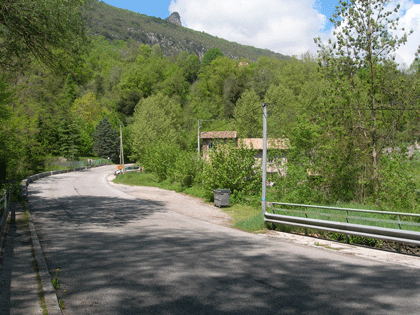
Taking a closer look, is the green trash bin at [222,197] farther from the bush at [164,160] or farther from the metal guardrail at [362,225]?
the bush at [164,160]

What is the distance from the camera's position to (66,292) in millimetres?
5863

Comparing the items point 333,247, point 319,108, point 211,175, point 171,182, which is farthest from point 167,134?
point 333,247

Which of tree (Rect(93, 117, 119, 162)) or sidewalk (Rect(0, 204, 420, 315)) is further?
tree (Rect(93, 117, 119, 162))

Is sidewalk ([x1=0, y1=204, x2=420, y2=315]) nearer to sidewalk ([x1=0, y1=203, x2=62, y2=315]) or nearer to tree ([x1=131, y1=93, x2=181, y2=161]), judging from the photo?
sidewalk ([x1=0, y1=203, x2=62, y2=315])

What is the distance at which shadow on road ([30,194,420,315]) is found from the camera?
5.25 metres

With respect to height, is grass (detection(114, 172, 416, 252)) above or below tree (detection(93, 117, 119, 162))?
below

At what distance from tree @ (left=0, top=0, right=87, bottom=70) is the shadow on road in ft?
27.4

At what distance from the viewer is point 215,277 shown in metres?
6.59

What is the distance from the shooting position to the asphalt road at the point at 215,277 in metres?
5.25

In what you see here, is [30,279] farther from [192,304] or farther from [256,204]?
[256,204]

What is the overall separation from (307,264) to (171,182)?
93.9 ft

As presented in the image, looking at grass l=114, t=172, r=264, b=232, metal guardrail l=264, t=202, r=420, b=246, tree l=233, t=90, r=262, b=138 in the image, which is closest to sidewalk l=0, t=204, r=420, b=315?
metal guardrail l=264, t=202, r=420, b=246

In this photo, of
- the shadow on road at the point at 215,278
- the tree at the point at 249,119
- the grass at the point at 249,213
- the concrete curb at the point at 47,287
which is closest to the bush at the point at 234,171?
the grass at the point at 249,213

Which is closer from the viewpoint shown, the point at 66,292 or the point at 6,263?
the point at 66,292
